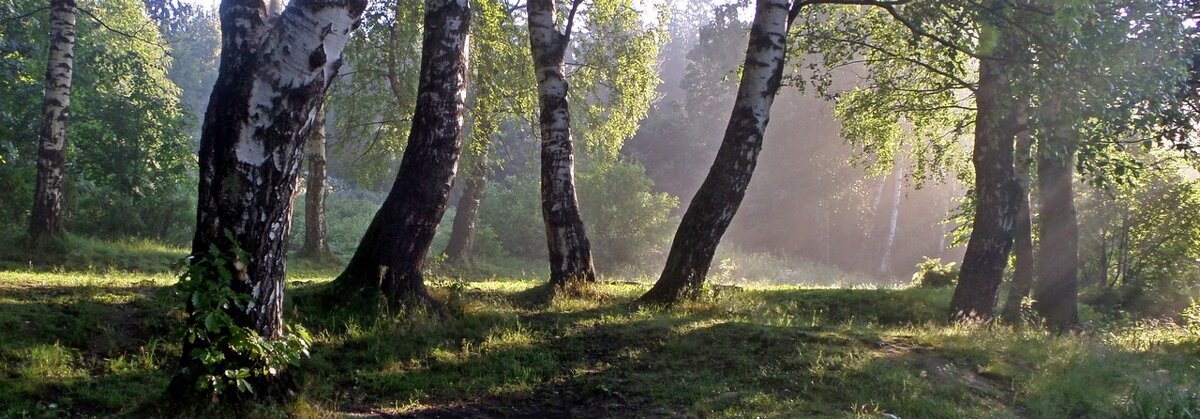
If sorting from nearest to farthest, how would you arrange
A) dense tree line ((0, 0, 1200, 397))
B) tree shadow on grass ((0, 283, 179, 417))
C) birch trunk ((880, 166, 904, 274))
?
dense tree line ((0, 0, 1200, 397)) < tree shadow on grass ((0, 283, 179, 417)) < birch trunk ((880, 166, 904, 274))

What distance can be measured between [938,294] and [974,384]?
26.7 feet

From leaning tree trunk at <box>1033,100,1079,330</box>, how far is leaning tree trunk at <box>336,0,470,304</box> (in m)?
8.96

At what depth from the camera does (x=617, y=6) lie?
13289 millimetres

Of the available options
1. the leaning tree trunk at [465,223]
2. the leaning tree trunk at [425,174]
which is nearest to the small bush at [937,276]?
the leaning tree trunk at [465,223]

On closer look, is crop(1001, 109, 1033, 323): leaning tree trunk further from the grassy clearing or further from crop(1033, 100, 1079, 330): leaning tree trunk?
the grassy clearing

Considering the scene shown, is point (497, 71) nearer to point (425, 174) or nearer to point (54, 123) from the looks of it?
point (425, 174)

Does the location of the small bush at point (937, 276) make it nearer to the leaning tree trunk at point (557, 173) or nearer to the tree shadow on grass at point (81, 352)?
the leaning tree trunk at point (557, 173)

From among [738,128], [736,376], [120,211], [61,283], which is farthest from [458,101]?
[120,211]

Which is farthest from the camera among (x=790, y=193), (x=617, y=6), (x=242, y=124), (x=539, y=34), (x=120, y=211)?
(x=790, y=193)

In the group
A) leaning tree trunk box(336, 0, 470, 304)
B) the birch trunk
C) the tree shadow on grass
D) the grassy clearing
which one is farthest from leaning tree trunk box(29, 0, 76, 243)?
the birch trunk

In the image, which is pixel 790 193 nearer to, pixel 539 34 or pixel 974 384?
pixel 539 34

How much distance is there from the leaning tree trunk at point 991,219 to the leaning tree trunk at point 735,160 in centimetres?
350

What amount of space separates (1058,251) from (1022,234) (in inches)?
21.6

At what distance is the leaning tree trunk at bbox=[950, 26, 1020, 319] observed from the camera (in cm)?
Answer: 1020
